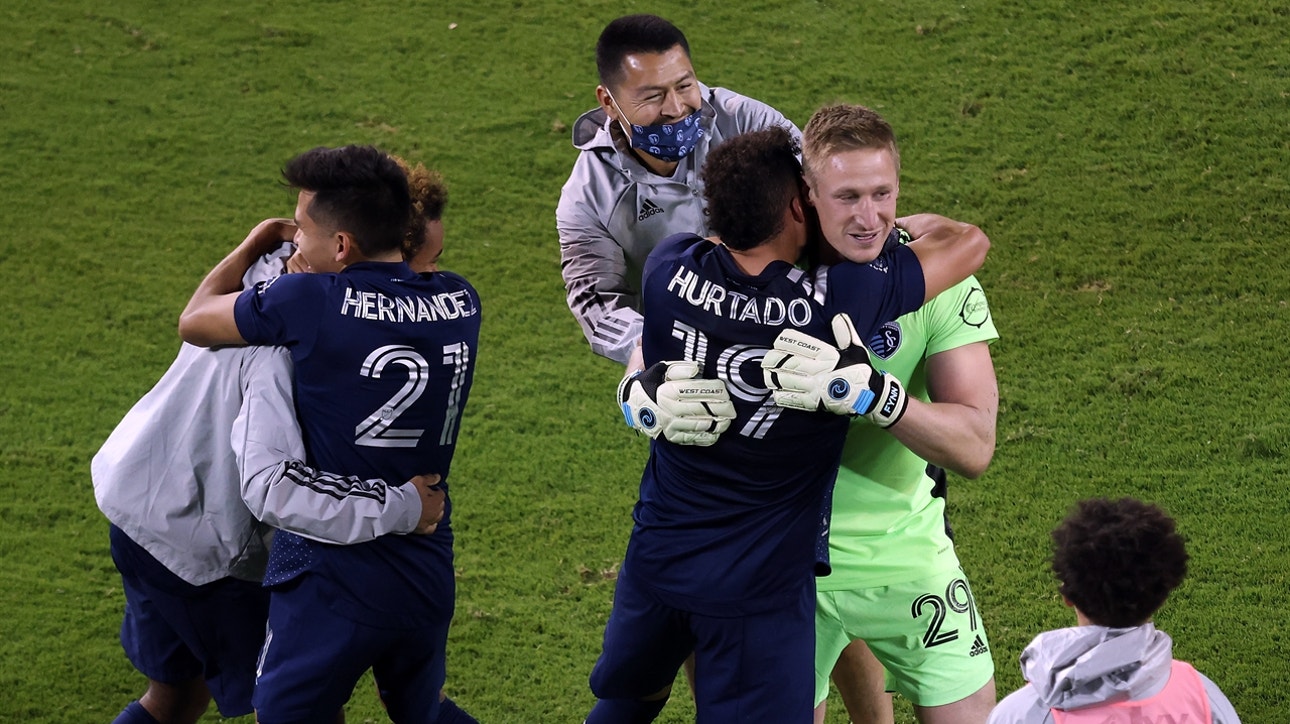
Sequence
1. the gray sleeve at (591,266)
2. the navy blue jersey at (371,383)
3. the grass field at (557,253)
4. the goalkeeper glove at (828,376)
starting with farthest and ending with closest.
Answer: the grass field at (557,253)
the gray sleeve at (591,266)
the navy blue jersey at (371,383)
the goalkeeper glove at (828,376)

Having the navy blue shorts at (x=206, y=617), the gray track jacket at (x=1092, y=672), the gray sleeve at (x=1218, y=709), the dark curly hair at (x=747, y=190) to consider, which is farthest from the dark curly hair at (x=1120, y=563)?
the navy blue shorts at (x=206, y=617)

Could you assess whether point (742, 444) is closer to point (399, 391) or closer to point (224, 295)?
point (399, 391)

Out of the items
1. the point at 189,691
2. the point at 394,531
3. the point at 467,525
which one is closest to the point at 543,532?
the point at 467,525

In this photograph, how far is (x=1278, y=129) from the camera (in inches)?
245

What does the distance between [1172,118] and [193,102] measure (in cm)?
516

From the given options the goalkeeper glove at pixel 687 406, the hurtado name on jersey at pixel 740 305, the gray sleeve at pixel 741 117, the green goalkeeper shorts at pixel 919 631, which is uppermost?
the gray sleeve at pixel 741 117

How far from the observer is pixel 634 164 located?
3.39 metres

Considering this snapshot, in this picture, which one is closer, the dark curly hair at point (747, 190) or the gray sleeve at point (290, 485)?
the dark curly hair at point (747, 190)

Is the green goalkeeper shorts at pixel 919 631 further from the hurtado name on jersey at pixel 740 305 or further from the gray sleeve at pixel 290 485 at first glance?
the gray sleeve at pixel 290 485

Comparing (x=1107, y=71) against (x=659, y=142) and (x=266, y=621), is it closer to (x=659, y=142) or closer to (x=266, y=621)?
(x=659, y=142)

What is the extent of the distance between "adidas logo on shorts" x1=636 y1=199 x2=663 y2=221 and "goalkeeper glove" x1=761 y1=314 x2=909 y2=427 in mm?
1069

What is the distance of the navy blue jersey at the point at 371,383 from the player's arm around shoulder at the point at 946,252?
0.96 m

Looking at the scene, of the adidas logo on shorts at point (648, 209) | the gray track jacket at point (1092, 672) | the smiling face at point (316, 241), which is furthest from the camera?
the adidas logo on shorts at point (648, 209)

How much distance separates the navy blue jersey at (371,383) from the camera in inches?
105
